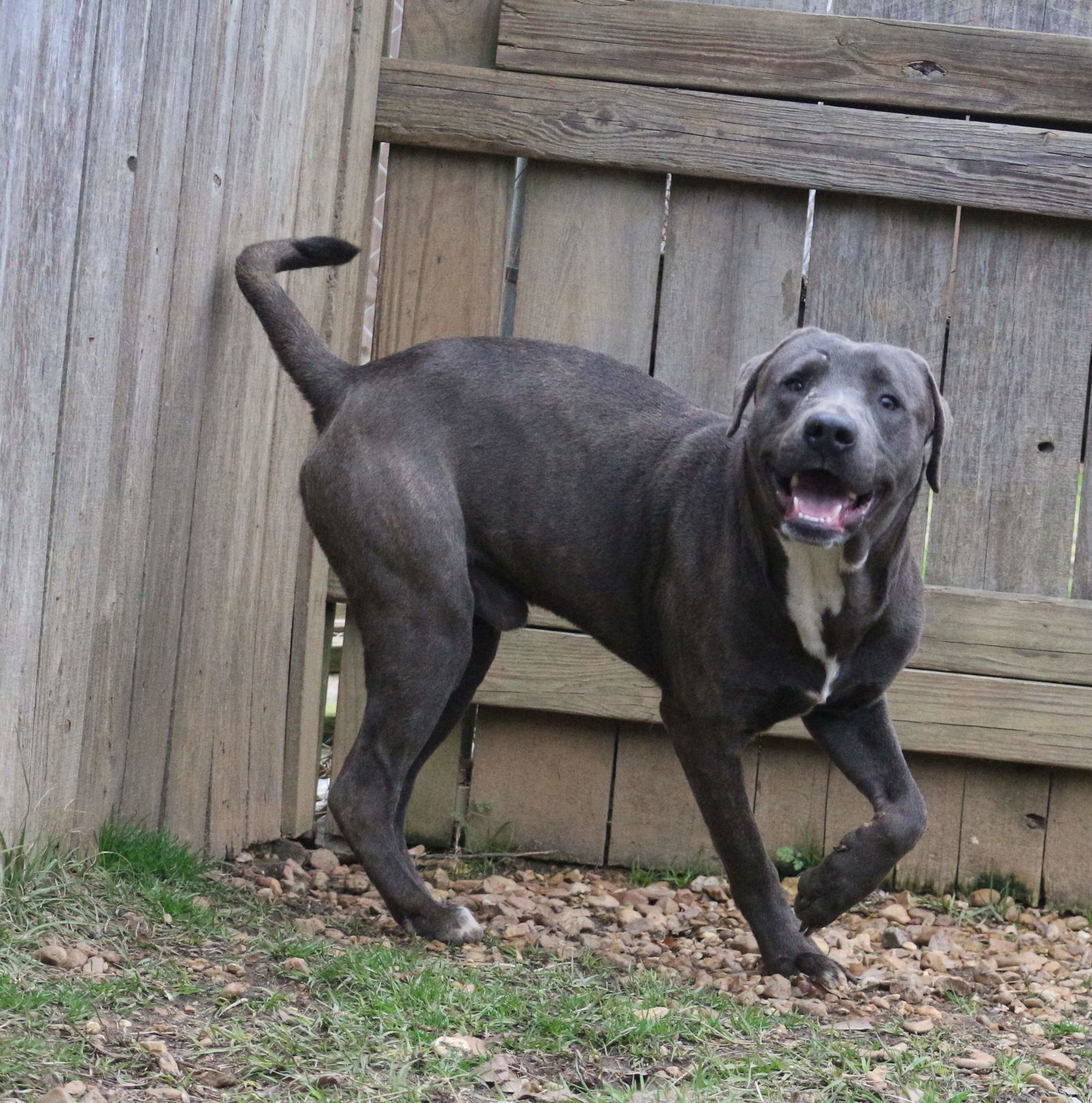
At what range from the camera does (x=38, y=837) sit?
124 inches

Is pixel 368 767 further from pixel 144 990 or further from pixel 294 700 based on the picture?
pixel 144 990

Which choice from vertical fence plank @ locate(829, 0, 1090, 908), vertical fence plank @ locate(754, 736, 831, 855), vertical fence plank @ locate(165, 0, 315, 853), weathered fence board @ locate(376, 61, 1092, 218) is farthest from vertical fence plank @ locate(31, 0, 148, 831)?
vertical fence plank @ locate(829, 0, 1090, 908)

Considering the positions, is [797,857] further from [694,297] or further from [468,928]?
[694,297]

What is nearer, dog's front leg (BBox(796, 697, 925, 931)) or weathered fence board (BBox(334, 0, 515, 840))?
dog's front leg (BBox(796, 697, 925, 931))

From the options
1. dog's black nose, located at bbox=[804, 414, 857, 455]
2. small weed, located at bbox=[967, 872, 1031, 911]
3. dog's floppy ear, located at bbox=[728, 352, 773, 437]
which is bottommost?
small weed, located at bbox=[967, 872, 1031, 911]

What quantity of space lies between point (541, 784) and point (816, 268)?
6.35 feet

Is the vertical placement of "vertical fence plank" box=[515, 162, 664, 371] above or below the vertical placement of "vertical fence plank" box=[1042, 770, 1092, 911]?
above

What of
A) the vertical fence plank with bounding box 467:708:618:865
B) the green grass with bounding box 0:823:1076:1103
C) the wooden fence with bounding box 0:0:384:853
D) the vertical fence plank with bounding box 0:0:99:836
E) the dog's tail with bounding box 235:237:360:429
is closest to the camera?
the green grass with bounding box 0:823:1076:1103

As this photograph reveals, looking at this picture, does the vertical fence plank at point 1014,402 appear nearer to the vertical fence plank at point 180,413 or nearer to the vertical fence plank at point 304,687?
the vertical fence plank at point 304,687

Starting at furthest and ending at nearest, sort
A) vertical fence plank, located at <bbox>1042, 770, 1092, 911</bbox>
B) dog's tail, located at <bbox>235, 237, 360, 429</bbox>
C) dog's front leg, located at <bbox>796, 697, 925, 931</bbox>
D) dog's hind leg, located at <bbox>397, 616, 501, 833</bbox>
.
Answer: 1. vertical fence plank, located at <bbox>1042, 770, 1092, 911</bbox>
2. dog's hind leg, located at <bbox>397, 616, 501, 833</bbox>
3. dog's tail, located at <bbox>235, 237, 360, 429</bbox>
4. dog's front leg, located at <bbox>796, 697, 925, 931</bbox>

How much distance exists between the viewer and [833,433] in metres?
3.10

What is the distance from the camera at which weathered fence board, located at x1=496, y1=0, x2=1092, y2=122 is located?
172 inches

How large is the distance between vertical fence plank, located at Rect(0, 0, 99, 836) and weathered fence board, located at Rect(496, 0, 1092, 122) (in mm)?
1841

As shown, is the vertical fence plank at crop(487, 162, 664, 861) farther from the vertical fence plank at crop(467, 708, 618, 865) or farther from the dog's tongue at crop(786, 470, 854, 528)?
the dog's tongue at crop(786, 470, 854, 528)
